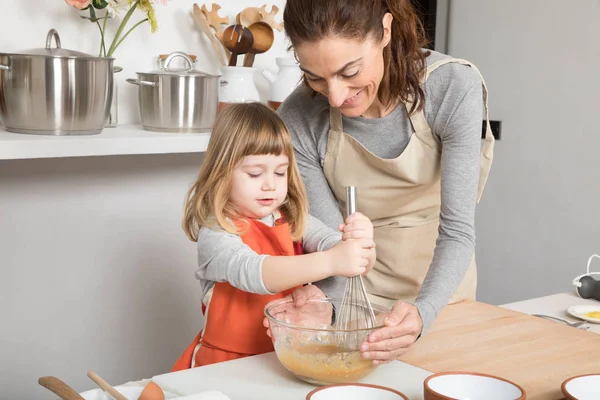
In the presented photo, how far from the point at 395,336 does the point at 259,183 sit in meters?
0.39

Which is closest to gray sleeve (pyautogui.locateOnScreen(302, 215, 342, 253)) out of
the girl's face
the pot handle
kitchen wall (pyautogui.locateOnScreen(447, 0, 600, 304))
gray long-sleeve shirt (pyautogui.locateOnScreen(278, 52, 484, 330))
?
gray long-sleeve shirt (pyautogui.locateOnScreen(278, 52, 484, 330))

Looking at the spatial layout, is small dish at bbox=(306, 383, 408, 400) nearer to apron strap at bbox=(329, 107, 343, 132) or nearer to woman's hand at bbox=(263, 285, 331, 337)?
woman's hand at bbox=(263, 285, 331, 337)

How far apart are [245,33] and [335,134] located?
0.84 m

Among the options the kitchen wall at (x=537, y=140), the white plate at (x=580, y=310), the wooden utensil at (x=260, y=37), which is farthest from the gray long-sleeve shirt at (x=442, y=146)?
the kitchen wall at (x=537, y=140)

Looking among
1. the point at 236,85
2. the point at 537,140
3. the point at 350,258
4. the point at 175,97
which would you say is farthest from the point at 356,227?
the point at 537,140

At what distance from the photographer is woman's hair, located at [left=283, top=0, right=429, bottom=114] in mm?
1259

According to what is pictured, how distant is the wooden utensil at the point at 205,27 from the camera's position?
2.34m

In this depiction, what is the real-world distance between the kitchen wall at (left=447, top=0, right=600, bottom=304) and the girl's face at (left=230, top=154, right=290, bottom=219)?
1.88 m

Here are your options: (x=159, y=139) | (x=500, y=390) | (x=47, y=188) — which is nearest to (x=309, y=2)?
(x=500, y=390)

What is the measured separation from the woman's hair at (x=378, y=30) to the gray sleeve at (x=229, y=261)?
359mm

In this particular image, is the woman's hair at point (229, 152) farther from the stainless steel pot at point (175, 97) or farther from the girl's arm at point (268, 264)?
the stainless steel pot at point (175, 97)

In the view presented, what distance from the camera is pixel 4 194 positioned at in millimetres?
2078

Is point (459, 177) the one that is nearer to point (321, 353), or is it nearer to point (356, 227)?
point (356, 227)

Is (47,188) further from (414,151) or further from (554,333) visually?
(554,333)
